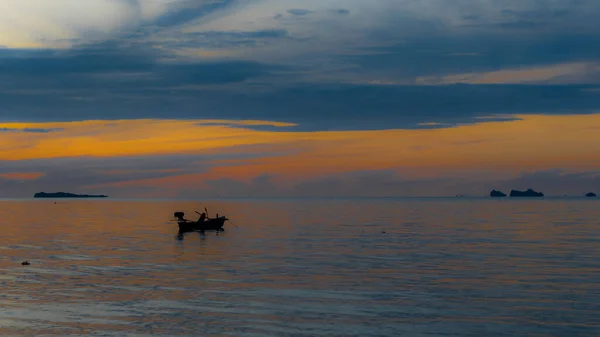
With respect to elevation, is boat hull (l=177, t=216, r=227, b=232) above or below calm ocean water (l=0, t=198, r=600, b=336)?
above

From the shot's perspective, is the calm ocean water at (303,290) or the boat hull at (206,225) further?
the boat hull at (206,225)

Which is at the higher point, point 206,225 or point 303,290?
point 206,225

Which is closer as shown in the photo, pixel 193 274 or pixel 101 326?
pixel 101 326

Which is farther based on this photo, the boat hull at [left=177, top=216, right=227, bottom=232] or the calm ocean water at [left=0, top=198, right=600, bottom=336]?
the boat hull at [left=177, top=216, right=227, bottom=232]

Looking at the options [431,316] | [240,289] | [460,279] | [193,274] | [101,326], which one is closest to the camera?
[101,326]

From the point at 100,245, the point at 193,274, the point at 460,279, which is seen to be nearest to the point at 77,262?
the point at 193,274

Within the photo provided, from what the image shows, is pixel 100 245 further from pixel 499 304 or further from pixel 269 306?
pixel 499 304

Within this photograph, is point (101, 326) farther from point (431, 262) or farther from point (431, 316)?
point (431, 262)

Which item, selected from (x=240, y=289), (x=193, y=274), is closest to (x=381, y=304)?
(x=240, y=289)

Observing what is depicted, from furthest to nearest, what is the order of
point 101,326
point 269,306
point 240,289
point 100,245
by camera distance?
point 100,245
point 240,289
point 269,306
point 101,326

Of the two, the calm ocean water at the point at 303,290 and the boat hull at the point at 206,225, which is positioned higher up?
the boat hull at the point at 206,225

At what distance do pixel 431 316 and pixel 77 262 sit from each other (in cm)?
3746

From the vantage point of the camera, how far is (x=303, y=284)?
48.2 m

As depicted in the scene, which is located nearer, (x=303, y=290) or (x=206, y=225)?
(x=303, y=290)
